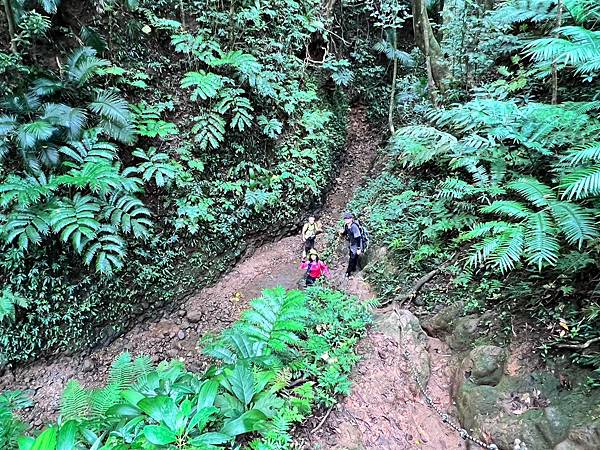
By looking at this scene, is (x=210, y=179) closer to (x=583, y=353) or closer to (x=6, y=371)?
(x=6, y=371)

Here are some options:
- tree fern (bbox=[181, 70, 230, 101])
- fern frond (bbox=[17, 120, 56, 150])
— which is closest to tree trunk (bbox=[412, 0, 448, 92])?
tree fern (bbox=[181, 70, 230, 101])

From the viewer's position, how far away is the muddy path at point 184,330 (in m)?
5.75

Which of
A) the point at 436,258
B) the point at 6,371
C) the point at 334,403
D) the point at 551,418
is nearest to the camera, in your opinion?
the point at 551,418

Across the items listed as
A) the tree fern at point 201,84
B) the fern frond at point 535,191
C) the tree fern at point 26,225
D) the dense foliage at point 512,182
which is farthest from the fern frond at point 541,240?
the tree fern at point 26,225

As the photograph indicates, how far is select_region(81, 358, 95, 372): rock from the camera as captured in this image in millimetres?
6046

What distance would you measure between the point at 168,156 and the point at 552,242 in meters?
6.20

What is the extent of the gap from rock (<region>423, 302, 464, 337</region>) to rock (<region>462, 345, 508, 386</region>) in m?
0.53

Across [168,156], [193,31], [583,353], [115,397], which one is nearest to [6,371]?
[115,397]

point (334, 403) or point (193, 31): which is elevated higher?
point (193, 31)

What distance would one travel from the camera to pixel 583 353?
3.33m

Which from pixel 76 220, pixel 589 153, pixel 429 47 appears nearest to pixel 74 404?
pixel 76 220

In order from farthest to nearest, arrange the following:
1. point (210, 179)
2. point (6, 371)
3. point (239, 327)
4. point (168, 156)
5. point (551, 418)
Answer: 1. point (210, 179)
2. point (168, 156)
3. point (6, 371)
4. point (239, 327)
5. point (551, 418)

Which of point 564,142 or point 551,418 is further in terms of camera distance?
point 564,142

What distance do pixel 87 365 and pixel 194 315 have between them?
6.13 ft
